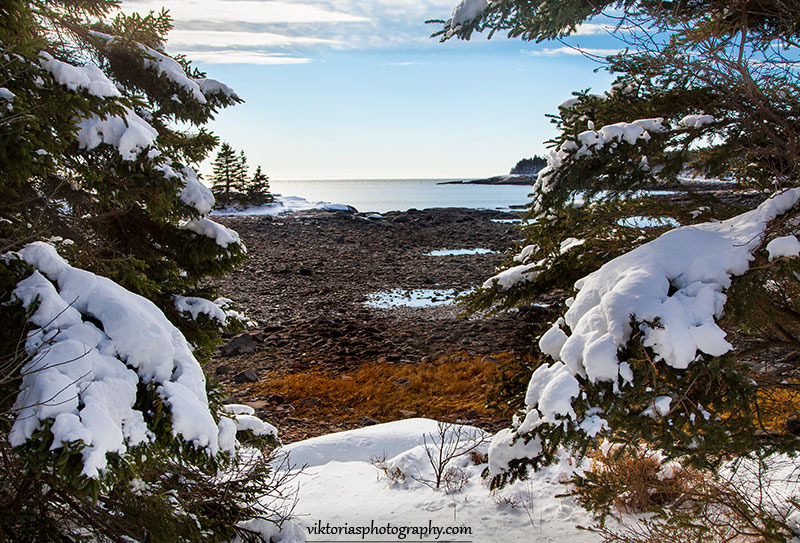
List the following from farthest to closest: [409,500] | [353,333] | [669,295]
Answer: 1. [353,333]
2. [409,500]
3. [669,295]

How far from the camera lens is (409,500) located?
5.79 meters

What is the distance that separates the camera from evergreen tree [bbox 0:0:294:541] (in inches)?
92.4

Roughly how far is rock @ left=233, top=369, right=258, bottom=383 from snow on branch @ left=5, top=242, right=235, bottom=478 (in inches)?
276

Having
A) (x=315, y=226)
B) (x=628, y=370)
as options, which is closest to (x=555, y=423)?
(x=628, y=370)

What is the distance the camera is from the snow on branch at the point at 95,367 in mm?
2244

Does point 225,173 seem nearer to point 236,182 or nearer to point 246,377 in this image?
point 236,182

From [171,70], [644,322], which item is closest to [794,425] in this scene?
[644,322]

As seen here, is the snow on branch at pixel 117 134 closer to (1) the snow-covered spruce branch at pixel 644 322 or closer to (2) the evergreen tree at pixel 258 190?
(1) the snow-covered spruce branch at pixel 644 322

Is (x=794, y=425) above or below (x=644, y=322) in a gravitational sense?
below

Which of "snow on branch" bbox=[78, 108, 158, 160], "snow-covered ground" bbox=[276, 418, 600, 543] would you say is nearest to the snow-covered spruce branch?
"snow-covered ground" bbox=[276, 418, 600, 543]

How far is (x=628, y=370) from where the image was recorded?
2680 mm

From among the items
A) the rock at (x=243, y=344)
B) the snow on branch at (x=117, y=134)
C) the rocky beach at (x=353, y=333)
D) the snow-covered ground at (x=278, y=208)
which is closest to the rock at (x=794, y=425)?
the rocky beach at (x=353, y=333)

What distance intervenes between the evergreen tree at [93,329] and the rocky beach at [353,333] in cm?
267

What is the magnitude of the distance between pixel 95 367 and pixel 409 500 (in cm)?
418
